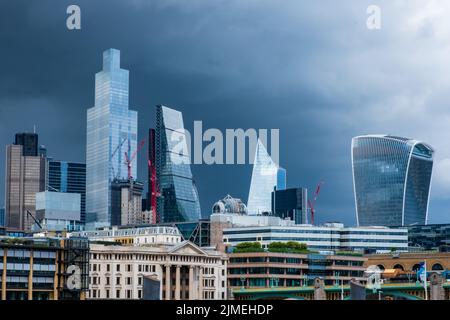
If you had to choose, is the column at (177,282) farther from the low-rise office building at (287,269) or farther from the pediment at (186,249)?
the low-rise office building at (287,269)

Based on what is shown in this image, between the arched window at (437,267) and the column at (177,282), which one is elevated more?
the arched window at (437,267)

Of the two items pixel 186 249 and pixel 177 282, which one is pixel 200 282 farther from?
pixel 177 282

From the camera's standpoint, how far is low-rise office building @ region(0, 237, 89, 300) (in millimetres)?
105500

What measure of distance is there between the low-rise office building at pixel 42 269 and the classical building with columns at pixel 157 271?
41.6ft

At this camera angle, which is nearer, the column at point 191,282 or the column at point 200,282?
the column at point 191,282

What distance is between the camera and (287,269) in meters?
156

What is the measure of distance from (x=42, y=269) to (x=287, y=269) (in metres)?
56.5

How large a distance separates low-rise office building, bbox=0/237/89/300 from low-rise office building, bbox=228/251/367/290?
40268mm

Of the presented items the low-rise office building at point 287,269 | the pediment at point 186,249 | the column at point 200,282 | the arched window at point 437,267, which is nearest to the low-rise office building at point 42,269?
the pediment at point 186,249

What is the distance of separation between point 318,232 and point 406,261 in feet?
99.1

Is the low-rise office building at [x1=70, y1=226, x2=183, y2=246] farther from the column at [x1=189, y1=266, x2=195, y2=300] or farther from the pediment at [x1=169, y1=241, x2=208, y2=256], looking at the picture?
the column at [x1=189, y1=266, x2=195, y2=300]

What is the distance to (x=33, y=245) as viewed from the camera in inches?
4291

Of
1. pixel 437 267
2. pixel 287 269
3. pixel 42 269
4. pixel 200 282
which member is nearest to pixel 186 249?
pixel 200 282

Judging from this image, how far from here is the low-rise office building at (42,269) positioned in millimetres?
105500
